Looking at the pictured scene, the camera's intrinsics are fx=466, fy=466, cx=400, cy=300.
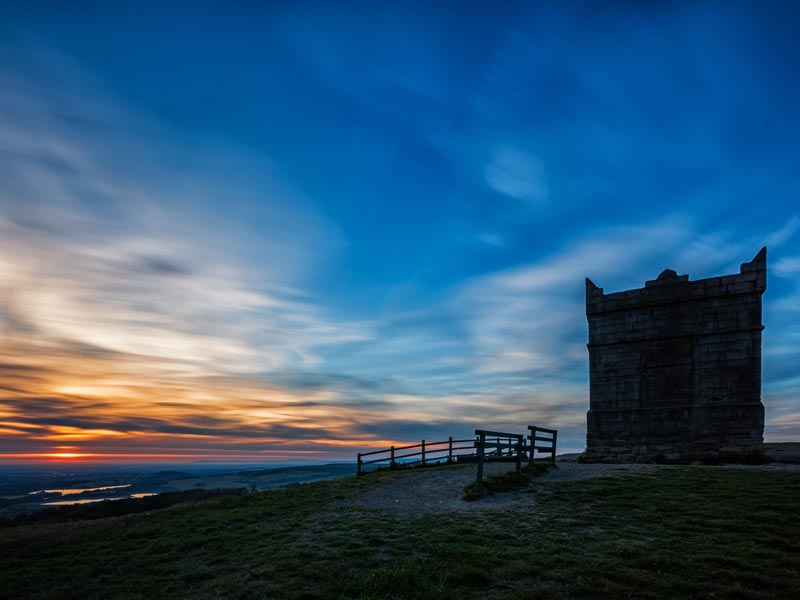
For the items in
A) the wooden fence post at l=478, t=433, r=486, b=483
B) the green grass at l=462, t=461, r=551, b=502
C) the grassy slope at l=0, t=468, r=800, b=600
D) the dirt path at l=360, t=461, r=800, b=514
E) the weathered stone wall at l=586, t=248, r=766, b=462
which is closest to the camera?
the grassy slope at l=0, t=468, r=800, b=600

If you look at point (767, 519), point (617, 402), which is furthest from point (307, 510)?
point (617, 402)

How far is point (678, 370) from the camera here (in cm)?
2180

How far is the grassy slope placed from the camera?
688 centimetres

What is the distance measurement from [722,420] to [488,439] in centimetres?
1146

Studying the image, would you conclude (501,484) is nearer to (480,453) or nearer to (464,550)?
(480,453)

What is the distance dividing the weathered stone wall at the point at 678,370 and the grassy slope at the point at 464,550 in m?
5.55

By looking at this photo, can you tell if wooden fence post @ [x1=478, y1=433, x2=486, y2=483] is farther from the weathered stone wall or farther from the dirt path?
the weathered stone wall

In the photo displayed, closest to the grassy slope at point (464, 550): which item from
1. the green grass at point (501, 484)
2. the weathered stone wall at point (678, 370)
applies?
the green grass at point (501, 484)

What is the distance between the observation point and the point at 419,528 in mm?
10500

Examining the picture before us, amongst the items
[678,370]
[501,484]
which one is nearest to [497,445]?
[501,484]

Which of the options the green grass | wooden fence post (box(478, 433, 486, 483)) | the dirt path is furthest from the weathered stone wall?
wooden fence post (box(478, 433, 486, 483))

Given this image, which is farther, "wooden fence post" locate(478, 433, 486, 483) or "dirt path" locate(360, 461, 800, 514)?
"wooden fence post" locate(478, 433, 486, 483)

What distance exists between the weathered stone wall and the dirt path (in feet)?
9.02

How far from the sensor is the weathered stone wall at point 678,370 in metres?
20.2
